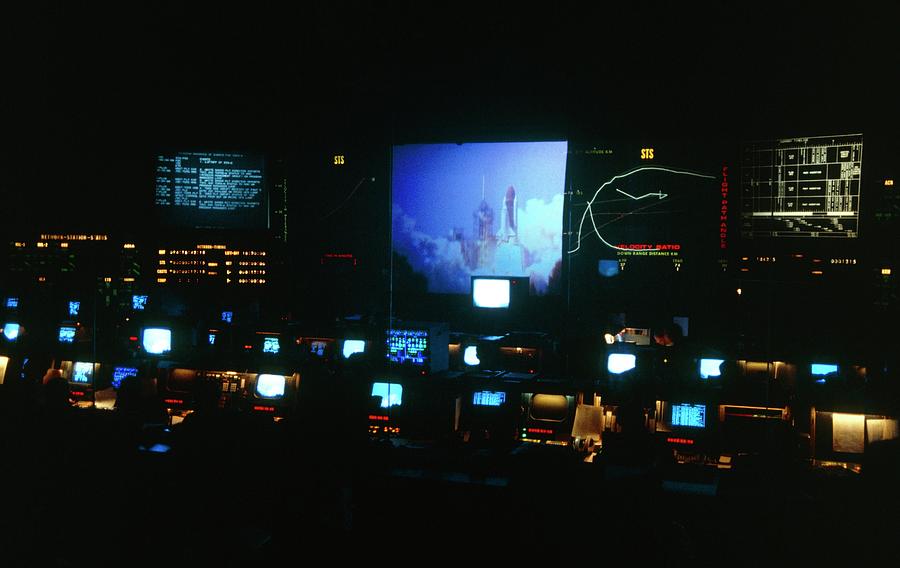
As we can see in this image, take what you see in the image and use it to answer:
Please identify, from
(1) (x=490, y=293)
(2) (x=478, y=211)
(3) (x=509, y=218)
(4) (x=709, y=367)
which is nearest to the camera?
(4) (x=709, y=367)

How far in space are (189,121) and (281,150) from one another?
1.50m

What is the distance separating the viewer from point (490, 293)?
8.95m

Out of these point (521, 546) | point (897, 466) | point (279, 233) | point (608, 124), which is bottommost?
point (521, 546)

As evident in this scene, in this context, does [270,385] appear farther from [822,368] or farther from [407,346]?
[822,368]

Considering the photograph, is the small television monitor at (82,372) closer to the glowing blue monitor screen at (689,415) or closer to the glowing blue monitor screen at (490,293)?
the glowing blue monitor screen at (490,293)

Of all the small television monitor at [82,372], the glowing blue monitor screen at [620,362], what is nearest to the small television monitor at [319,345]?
the small television monitor at [82,372]

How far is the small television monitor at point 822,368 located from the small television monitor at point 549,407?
8.30 ft

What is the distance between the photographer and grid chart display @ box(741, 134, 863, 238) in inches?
358

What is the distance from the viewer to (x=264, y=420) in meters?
4.50

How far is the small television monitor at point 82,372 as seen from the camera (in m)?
8.02

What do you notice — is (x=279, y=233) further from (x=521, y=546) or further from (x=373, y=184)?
(x=521, y=546)

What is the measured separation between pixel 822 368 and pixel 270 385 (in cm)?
534

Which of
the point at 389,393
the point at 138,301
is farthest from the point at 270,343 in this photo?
the point at 138,301

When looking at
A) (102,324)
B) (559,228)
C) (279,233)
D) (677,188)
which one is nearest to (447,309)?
(559,228)
